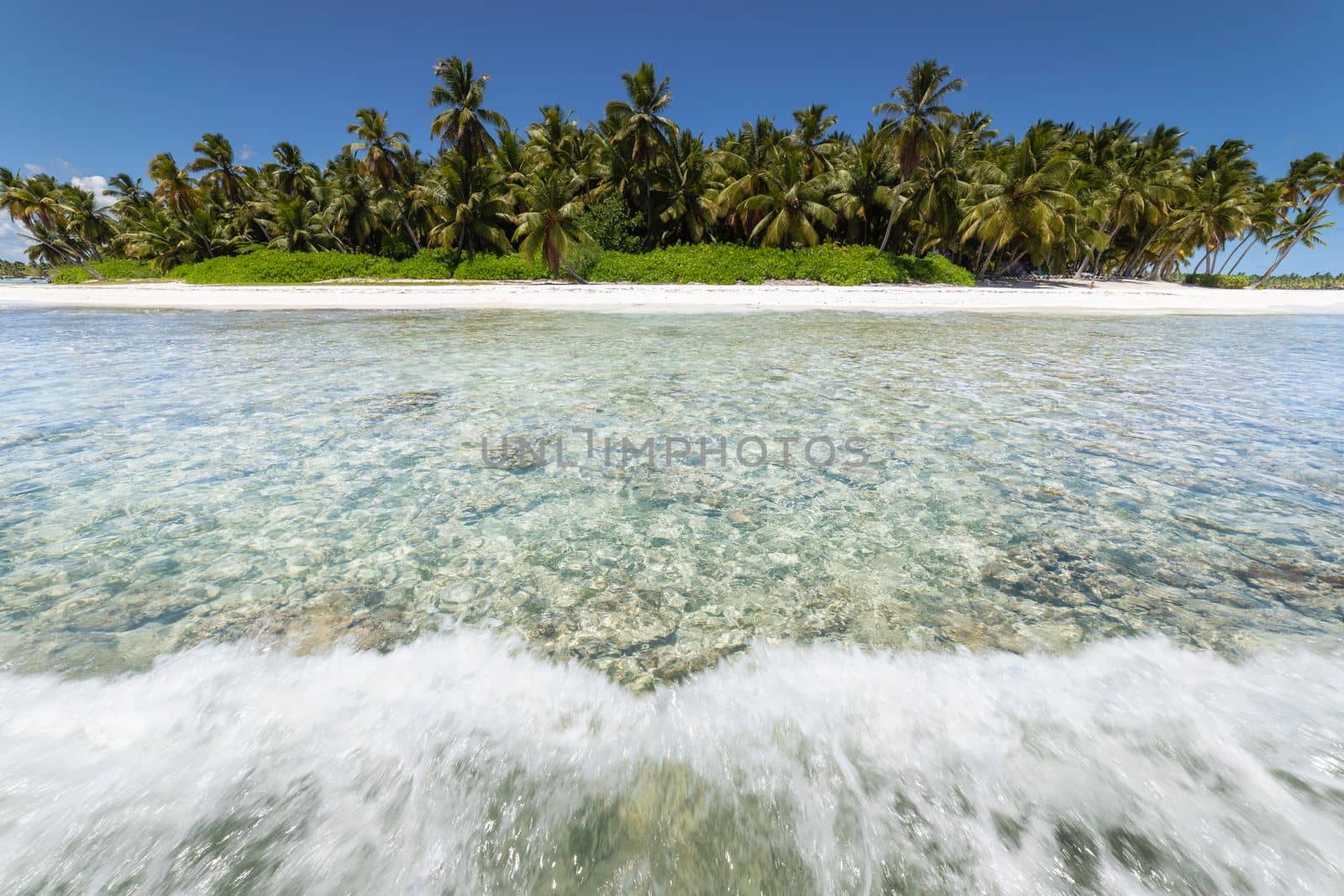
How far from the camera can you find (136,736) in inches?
77.4

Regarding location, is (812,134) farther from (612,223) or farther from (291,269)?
(291,269)

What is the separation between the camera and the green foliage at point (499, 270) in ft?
97.5

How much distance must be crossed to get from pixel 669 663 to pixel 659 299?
20.8 meters

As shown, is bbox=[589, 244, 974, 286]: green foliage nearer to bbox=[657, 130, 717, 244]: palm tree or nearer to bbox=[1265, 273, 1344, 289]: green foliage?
bbox=[657, 130, 717, 244]: palm tree

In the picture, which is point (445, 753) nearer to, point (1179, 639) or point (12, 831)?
point (12, 831)

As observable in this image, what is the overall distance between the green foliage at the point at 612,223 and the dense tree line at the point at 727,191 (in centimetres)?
10

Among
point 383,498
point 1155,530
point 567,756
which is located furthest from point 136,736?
point 1155,530

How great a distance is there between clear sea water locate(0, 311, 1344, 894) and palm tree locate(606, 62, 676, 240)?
1107 inches

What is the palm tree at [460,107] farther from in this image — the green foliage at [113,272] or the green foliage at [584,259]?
the green foliage at [113,272]

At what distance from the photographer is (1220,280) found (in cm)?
4466

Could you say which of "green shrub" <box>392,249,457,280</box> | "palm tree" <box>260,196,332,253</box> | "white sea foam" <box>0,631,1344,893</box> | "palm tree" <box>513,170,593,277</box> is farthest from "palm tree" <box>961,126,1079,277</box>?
"palm tree" <box>260,196,332,253</box>

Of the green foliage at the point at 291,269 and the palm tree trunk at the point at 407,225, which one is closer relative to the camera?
the green foliage at the point at 291,269

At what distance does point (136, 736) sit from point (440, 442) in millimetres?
3124

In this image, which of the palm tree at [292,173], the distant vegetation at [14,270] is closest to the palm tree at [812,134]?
the palm tree at [292,173]
